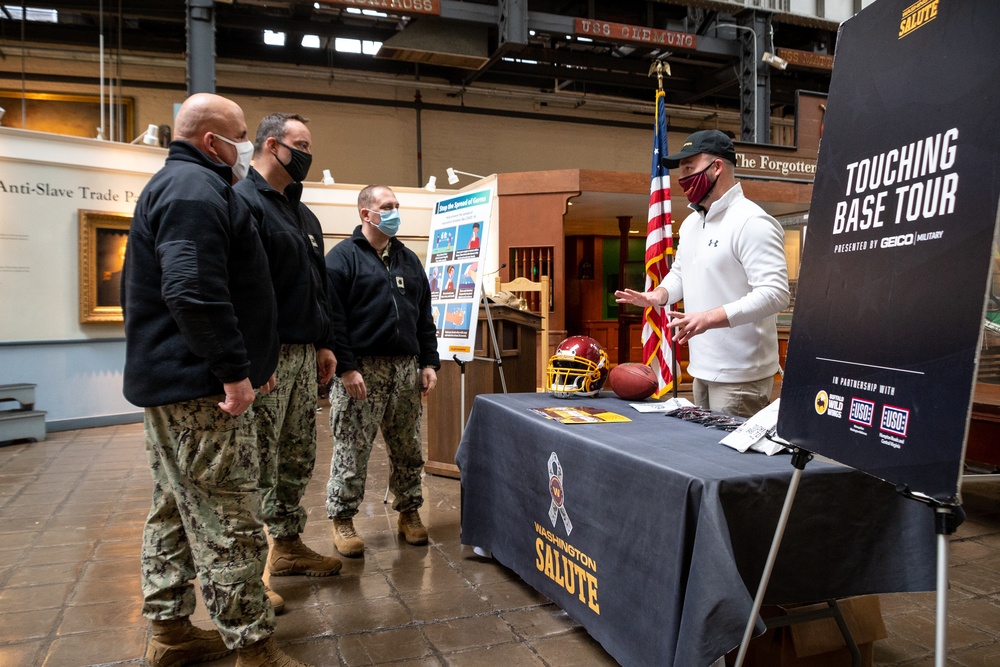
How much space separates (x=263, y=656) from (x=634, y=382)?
66.0 inches

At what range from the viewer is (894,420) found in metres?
1.23

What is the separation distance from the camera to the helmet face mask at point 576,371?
2.97 m

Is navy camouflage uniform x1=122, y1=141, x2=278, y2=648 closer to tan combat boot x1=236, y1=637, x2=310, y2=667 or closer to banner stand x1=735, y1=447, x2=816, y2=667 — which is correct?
tan combat boot x1=236, y1=637, x2=310, y2=667

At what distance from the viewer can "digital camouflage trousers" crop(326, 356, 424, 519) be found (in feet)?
10.7

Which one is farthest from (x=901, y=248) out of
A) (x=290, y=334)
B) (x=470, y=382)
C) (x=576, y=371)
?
(x=470, y=382)

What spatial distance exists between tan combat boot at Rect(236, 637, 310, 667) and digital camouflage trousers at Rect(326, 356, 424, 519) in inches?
47.3

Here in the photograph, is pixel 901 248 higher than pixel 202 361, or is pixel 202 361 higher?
pixel 901 248

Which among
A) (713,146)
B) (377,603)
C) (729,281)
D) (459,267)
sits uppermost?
(713,146)

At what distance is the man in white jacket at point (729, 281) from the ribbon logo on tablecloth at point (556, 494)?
614 millimetres

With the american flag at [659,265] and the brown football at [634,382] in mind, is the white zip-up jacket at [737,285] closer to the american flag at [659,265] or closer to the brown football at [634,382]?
the brown football at [634,382]

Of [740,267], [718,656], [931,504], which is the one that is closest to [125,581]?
[718,656]

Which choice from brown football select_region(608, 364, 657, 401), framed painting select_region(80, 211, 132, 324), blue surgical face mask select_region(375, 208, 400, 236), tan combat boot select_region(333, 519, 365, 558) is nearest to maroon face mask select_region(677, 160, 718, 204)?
brown football select_region(608, 364, 657, 401)

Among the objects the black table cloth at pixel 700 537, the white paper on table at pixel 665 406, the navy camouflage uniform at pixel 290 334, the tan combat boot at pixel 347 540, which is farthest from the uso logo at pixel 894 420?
the tan combat boot at pixel 347 540

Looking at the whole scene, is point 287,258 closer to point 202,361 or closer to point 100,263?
point 202,361
